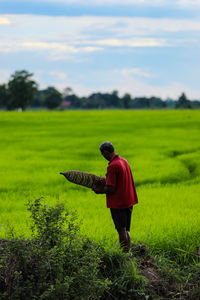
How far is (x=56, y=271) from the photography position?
189 inches

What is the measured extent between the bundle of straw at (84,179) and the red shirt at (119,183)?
16 cm

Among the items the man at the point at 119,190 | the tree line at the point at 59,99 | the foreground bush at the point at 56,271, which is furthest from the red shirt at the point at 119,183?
the tree line at the point at 59,99

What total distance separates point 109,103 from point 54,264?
179381 millimetres

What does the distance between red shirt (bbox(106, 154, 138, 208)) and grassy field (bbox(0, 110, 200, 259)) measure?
1.85ft

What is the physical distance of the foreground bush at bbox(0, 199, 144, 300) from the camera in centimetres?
466

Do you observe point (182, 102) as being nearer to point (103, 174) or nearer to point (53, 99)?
point (53, 99)

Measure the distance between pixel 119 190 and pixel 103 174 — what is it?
7888mm

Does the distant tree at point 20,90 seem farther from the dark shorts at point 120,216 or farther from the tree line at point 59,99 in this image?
the dark shorts at point 120,216

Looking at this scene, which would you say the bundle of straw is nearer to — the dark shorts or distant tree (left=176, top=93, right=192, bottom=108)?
the dark shorts

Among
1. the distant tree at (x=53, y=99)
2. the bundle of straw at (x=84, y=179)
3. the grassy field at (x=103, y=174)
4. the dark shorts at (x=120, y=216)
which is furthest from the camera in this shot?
the distant tree at (x=53, y=99)

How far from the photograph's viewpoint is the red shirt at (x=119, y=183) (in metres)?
5.65

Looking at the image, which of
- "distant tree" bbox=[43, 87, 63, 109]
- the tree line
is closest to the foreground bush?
the tree line

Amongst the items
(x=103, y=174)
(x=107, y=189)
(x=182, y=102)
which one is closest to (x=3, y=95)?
(x=182, y=102)

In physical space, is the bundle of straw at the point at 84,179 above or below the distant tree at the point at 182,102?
below
